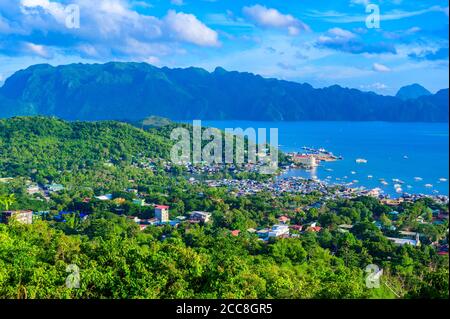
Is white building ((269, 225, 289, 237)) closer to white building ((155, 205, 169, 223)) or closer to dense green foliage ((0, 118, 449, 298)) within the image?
dense green foliage ((0, 118, 449, 298))

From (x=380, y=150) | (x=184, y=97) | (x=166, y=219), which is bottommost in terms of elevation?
(x=166, y=219)

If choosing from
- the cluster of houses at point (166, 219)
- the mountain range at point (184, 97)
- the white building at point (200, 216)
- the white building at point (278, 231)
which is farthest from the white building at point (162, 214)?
the mountain range at point (184, 97)

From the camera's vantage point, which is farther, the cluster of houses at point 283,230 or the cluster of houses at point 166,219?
the cluster of houses at point 166,219

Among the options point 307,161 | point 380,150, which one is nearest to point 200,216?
point 307,161

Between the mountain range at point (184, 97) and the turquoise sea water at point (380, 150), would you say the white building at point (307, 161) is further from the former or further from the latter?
the mountain range at point (184, 97)

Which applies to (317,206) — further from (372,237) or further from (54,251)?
(54,251)

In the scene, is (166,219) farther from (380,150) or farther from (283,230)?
(380,150)

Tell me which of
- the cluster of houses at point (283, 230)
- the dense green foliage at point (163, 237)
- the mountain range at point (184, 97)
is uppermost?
the mountain range at point (184, 97)
